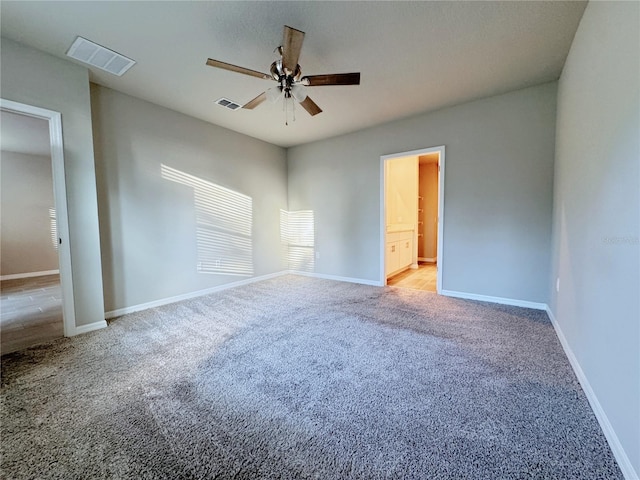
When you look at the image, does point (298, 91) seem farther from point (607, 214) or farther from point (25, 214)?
point (25, 214)

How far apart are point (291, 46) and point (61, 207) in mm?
2605

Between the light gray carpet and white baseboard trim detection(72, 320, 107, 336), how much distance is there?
14cm

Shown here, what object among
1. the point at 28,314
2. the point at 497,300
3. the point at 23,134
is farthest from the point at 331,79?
the point at 23,134

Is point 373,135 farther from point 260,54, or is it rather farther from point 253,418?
point 253,418

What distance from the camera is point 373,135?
4.27 meters

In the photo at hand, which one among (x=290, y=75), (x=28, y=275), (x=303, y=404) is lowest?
(x=303, y=404)

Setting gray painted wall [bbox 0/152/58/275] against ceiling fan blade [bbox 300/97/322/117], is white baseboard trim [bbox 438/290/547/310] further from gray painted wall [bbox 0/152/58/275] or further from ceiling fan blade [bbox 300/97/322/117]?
gray painted wall [bbox 0/152/58/275]

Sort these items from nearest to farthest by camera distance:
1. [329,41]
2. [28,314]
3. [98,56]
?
1. [329,41]
2. [98,56]
3. [28,314]

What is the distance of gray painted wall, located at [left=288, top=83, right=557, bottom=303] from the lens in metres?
3.04

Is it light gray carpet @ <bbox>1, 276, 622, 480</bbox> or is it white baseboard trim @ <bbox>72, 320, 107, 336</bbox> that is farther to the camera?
white baseboard trim @ <bbox>72, 320, 107, 336</bbox>

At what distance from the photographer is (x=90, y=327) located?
2.66 meters

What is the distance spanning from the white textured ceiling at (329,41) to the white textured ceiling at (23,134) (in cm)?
184

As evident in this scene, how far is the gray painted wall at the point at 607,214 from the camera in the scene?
3.65 feet

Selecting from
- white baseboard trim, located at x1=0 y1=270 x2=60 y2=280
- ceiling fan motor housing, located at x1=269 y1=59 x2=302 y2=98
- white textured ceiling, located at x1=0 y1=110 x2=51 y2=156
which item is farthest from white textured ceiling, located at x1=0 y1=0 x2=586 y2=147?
white baseboard trim, located at x1=0 y1=270 x2=60 y2=280
